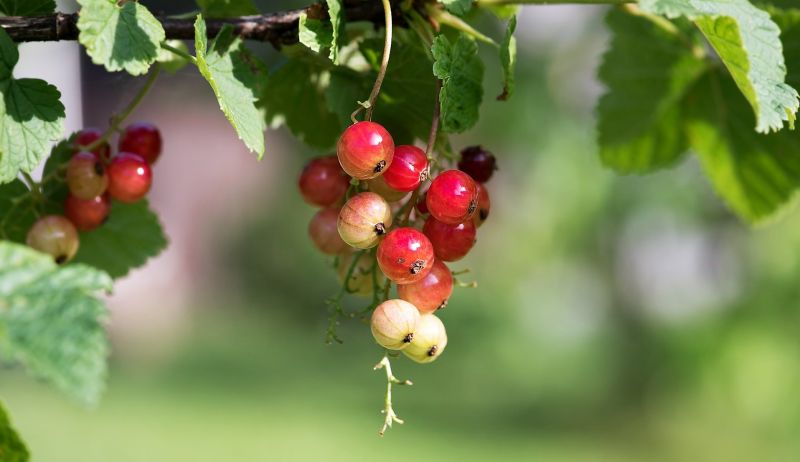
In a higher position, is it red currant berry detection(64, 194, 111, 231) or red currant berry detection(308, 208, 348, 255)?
red currant berry detection(308, 208, 348, 255)

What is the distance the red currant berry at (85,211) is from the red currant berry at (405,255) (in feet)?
0.86

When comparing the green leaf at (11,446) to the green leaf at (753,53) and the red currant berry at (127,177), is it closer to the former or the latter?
the red currant berry at (127,177)

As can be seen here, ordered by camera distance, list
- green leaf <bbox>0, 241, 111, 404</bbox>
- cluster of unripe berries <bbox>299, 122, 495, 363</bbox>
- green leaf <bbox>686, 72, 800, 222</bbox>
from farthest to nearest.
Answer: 1. green leaf <bbox>686, 72, 800, 222</bbox>
2. cluster of unripe berries <bbox>299, 122, 495, 363</bbox>
3. green leaf <bbox>0, 241, 111, 404</bbox>

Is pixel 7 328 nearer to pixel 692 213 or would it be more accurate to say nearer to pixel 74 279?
pixel 74 279

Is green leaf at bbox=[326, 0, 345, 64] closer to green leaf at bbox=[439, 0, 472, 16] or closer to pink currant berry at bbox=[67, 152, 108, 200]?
A: green leaf at bbox=[439, 0, 472, 16]

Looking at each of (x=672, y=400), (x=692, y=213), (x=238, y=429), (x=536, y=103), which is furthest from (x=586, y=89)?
(x=238, y=429)

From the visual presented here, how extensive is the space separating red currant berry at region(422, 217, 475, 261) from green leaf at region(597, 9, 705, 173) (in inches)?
16.1

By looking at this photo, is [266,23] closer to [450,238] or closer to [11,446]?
[450,238]

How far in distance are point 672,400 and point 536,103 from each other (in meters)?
2.00

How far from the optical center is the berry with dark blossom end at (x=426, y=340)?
594 millimetres

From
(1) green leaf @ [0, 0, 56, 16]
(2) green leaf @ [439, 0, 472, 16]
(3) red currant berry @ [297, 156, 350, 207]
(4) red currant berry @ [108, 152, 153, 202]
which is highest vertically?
(2) green leaf @ [439, 0, 472, 16]

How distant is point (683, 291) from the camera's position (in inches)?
210

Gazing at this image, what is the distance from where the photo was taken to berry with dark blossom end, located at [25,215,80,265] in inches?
25.3

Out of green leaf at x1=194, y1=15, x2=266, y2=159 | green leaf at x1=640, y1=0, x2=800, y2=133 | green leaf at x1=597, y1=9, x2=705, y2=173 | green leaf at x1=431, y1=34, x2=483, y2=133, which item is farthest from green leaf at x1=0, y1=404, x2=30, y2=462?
green leaf at x1=597, y1=9, x2=705, y2=173
